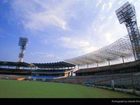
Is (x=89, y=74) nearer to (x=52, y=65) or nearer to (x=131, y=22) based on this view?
(x=52, y=65)

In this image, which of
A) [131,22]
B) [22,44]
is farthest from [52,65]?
[131,22]

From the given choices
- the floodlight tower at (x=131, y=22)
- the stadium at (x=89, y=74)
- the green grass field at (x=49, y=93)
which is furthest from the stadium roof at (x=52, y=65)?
the green grass field at (x=49, y=93)

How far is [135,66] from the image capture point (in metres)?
36.8

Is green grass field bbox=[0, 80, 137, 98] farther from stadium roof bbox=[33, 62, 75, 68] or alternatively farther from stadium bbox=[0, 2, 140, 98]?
stadium roof bbox=[33, 62, 75, 68]

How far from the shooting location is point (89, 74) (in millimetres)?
57562

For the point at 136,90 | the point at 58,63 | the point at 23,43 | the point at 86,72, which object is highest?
the point at 23,43

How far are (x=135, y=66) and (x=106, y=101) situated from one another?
1367 inches

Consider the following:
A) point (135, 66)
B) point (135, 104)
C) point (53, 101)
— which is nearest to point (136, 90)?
point (135, 104)

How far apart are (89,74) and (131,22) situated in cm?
2862

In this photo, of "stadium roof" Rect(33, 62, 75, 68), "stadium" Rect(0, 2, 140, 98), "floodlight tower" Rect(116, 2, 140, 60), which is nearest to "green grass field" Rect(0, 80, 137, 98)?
"stadium" Rect(0, 2, 140, 98)

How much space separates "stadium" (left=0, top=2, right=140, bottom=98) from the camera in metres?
15.1

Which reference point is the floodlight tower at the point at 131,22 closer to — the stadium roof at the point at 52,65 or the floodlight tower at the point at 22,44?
the stadium roof at the point at 52,65

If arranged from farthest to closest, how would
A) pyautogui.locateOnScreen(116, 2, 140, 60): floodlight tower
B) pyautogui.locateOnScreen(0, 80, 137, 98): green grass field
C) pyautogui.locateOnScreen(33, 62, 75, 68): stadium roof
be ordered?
pyautogui.locateOnScreen(33, 62, 75, 68): stadium roof
pyautogui.locateOnScreen(116, 2, 140, 60): floodlight tower
pyautogui.locateOnScreen(0, 80, 137, 98): green grass field

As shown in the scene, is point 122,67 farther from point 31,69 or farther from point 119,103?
point 31,69
